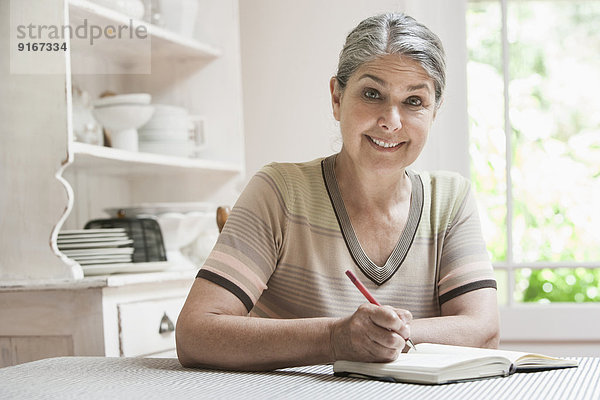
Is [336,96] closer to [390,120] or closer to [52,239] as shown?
[390,120]

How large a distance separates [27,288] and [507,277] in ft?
5.21

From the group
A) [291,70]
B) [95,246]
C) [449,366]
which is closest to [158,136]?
[95,246]

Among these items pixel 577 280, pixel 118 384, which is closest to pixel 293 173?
pixel 118 384

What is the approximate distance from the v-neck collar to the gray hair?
22 centimetres

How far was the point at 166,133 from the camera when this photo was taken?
8.36 feet

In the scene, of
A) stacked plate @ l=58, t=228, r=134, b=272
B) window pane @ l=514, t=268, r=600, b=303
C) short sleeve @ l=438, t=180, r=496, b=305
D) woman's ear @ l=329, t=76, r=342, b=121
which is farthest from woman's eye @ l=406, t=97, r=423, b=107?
window pane @ l=514, t=268, r=600, b=303

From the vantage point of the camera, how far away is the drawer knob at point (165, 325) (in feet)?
7.25

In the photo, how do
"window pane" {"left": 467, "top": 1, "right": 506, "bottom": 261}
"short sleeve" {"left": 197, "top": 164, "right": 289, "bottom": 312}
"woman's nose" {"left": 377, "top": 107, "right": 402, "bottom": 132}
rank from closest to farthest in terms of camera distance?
"short sleeve" {"left": 197, "top": 164, "right": 289, "bottom": 312} → "woman's nose" {"left": 377, "top": 107, "right": 402, "bottom": 132} → "window pane" {"left": 467, "top": 1, "right": 506, "bottom": 261}

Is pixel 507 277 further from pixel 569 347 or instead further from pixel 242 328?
pixel 242 328

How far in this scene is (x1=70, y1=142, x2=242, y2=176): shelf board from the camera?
2.13 m

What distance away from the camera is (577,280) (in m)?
4.15

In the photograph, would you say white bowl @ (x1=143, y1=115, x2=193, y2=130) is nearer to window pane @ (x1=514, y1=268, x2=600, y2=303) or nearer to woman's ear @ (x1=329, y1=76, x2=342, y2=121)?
woman's ear @ (x1=329, y1=76, x2=342, y2=121)

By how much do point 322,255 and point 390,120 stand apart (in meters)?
0.30

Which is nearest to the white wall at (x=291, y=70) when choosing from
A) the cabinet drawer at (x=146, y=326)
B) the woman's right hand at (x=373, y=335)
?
the cabinet drawer at (x=146, y=326)
